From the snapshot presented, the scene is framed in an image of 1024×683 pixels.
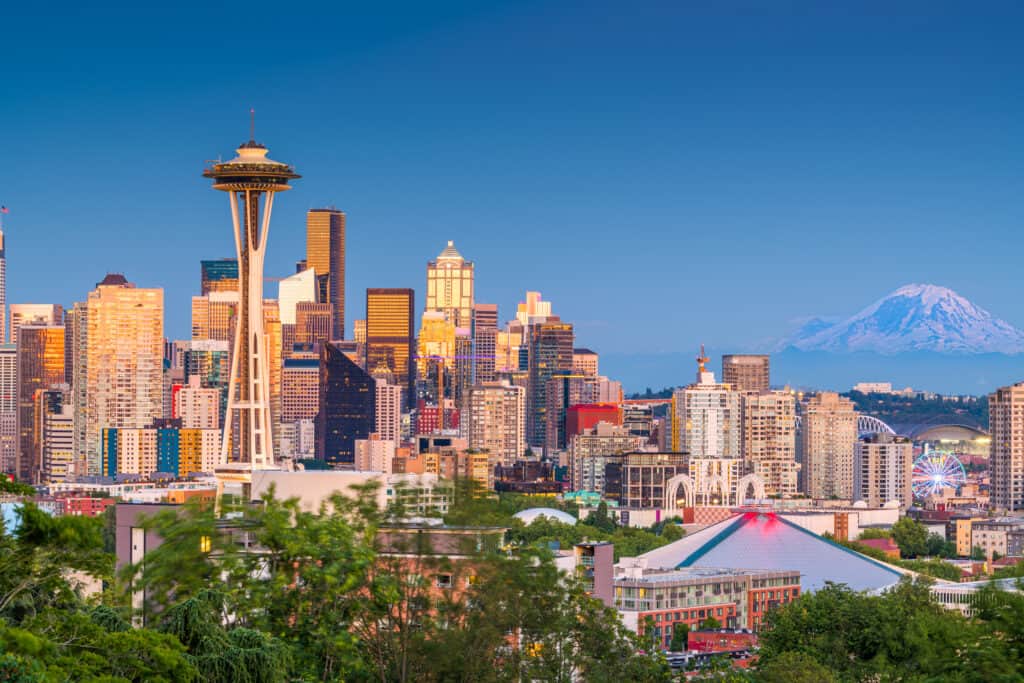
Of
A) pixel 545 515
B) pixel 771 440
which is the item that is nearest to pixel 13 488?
pixel 545 515

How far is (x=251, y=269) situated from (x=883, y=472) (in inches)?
3386

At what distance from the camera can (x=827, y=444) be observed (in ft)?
609

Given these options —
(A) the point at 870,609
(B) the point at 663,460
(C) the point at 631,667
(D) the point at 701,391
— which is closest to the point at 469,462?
(B) the point at 663,460

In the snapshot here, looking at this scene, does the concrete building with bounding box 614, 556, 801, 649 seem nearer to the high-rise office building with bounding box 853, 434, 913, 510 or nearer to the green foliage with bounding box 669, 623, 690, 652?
the green foliage with bounding box 669, 623, 690, 652

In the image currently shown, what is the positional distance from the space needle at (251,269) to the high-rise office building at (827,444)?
93055 mm

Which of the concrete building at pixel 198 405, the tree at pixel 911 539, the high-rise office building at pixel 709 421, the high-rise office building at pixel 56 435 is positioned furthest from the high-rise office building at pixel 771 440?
the tree at pixel 911 539

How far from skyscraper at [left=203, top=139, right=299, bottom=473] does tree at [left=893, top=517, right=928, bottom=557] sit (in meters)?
38.3

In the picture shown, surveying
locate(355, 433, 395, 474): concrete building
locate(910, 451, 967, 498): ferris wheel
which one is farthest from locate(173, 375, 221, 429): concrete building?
locate(910, 451, 967, 498): ferris wheel

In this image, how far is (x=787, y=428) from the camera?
180625mm

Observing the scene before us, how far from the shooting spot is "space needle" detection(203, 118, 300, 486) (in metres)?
90.4

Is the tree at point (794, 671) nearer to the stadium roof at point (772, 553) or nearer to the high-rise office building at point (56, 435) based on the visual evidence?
the stadium roof at point (772, 553)

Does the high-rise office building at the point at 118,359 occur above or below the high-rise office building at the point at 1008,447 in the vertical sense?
above

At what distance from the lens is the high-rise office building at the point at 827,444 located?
182750 millimetres

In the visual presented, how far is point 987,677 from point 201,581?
27.5ft
